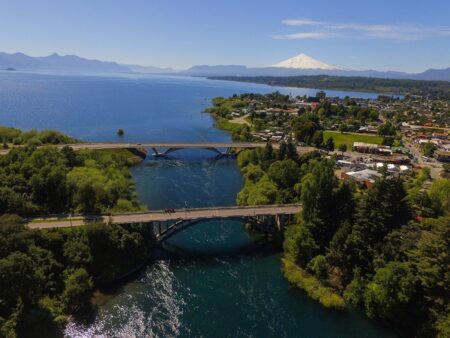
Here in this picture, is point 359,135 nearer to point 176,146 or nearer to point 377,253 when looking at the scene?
point 176,146

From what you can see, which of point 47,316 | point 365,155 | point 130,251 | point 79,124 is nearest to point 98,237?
point 130,251

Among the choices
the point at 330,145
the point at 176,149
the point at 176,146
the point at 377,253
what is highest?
the point at 330,145

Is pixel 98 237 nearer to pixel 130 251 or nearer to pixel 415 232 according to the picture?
pixel 130 251

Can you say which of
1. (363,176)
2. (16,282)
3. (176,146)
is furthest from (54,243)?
(176,146)

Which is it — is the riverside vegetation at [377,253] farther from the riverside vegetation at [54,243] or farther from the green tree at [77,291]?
the green tree at [77,291]

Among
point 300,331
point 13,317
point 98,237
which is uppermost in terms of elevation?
point 98,237

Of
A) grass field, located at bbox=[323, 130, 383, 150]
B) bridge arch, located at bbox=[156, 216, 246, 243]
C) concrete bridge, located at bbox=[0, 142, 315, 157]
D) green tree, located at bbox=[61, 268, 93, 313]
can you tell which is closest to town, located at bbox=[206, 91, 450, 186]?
grass field, located at bbox=[323, 130, 383, 150]

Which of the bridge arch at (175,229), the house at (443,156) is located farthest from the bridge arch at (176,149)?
the house at (443,156)

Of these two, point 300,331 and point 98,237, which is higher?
point 98,237
